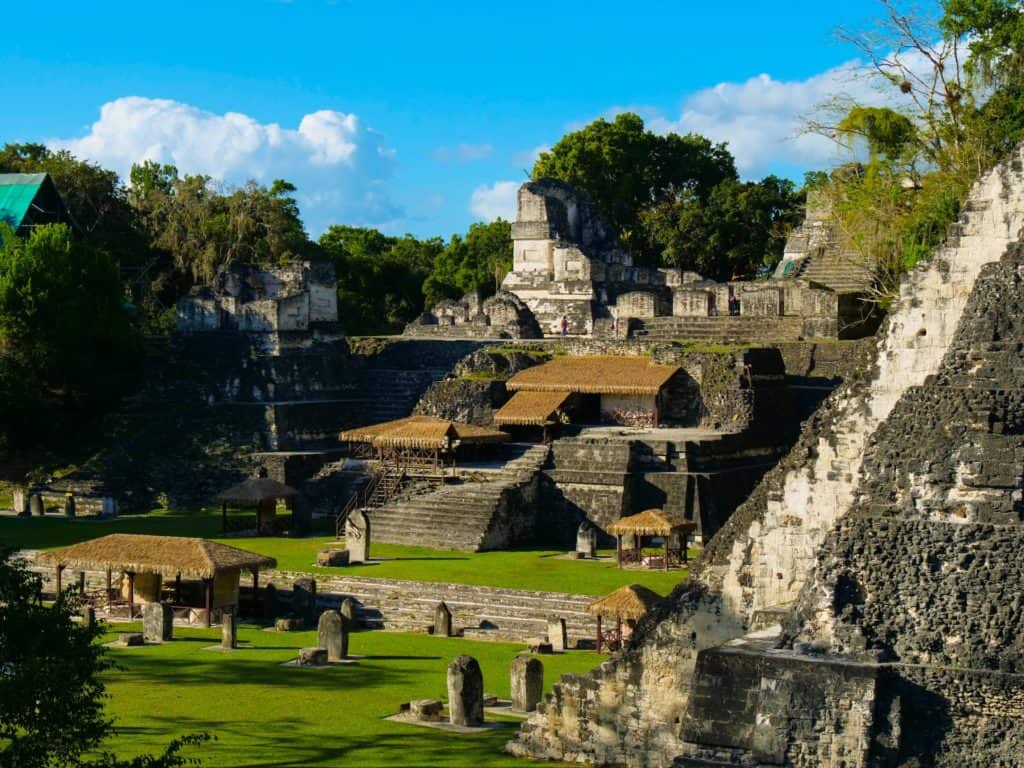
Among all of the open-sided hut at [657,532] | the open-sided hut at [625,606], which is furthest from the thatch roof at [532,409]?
the open-sided hut at [625,606]

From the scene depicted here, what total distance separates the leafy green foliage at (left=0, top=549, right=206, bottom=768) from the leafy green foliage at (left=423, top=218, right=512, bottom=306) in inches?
1761

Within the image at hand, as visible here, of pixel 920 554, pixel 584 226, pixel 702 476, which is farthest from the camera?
pixel 584 226

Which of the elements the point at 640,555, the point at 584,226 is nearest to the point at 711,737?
the point at 640,555

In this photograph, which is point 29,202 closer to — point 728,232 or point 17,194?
point 17,194

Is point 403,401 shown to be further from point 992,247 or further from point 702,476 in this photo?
point 992,247

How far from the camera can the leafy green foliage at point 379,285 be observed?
56.2 metres

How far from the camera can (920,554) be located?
545 inches

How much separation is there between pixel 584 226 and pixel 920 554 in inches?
1316

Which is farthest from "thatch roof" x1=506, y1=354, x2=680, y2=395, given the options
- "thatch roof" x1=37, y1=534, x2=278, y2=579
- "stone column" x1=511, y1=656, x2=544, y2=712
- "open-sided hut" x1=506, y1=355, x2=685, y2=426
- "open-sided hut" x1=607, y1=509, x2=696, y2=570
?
"stone column" x1=511, y1=656, x2=544, y2=712

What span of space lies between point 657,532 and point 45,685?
16.6 meters

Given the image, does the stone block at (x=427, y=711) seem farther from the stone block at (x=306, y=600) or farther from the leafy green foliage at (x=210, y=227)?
the leafy green foliage at (x=210, y=227)

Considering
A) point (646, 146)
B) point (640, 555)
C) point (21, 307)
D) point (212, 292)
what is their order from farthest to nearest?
point (646, 146), point (212, 292), point (21, 307), point (640, 555)

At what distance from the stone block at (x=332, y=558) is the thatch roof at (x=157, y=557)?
96.8 inches

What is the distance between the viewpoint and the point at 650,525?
28422 millimetres
